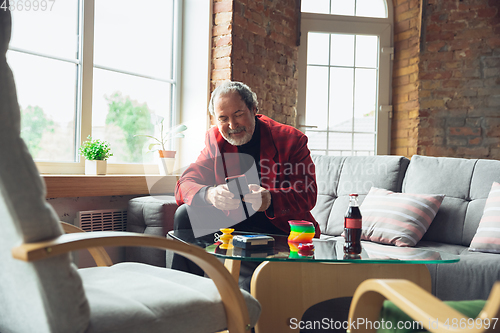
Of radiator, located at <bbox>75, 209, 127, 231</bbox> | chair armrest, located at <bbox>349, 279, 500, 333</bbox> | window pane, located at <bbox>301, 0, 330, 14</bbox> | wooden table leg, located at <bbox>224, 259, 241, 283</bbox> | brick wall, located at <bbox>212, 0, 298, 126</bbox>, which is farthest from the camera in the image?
window pane, located at <bbox>301, 0, 330, 14</bbox>

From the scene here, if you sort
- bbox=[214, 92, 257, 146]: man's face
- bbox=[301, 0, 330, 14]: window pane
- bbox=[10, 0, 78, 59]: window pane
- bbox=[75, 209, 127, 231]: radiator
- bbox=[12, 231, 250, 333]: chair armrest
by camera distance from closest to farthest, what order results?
bbox=[12, 231, 250, 333]: chair armrest
bbox=[214, 92, 257, 146]: man's face
bbox=[10, 0, 78, 59]: window pane
bbox=[75, 209, 127, 231]: radiator
bbox=[301, 0, 330, 14]: window pane

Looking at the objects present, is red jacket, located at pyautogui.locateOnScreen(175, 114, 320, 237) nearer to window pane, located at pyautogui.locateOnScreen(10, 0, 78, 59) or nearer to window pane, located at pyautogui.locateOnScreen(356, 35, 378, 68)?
window pane, located at pyautogui.locateOnScreen(10, 0, 78, 59)

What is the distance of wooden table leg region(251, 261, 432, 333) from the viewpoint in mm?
1528

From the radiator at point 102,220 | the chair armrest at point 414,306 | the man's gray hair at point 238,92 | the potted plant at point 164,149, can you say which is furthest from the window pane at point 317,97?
the chair armrest at point 414,306

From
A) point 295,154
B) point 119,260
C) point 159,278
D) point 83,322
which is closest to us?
point 83,322

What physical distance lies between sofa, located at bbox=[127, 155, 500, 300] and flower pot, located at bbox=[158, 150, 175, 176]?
43 cm

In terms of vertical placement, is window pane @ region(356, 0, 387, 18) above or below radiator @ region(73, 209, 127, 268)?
above

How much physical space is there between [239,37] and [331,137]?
53.0 inches

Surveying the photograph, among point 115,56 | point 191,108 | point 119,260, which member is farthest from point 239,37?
point 119,260

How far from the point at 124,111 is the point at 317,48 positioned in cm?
193

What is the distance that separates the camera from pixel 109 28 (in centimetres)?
299

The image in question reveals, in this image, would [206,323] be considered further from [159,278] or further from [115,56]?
[115,56]

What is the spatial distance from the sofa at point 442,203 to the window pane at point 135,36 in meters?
1.11

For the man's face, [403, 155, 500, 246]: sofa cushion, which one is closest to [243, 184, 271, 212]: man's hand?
the man's face
